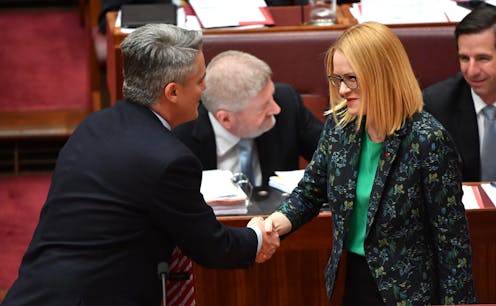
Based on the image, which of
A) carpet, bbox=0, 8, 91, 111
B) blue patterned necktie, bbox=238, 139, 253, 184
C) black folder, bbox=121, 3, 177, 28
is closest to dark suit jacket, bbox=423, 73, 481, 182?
blue patterned necktie, bbox=238, 139, 253, 184

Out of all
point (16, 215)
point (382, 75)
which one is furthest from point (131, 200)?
point (16, 215)

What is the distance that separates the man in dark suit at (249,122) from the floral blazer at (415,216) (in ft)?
2.74

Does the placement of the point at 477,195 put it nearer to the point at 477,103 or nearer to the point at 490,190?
the point at 490,190

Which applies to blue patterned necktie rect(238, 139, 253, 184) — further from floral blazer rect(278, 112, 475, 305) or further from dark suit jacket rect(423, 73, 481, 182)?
floral blazer rect(278, 112, 475, 305)

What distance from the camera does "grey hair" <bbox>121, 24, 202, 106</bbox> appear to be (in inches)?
71.6

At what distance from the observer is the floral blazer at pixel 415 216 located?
1.74 m

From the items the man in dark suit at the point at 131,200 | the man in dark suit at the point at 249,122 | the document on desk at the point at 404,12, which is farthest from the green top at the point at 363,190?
the document on desk at the point at 404,12

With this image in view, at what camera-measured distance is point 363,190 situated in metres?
1.83

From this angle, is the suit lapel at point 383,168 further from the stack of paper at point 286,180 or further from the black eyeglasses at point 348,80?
the stack of paper at point 286,180

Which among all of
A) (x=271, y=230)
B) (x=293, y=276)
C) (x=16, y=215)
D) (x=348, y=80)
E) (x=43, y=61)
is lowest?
(x=16, y=215)

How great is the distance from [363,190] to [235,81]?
893 mm

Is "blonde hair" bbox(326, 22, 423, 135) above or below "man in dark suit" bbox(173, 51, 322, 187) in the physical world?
above

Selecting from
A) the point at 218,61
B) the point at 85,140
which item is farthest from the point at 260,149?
the point at 85,140

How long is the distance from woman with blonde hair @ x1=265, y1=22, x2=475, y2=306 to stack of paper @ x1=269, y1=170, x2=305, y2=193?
599mm
